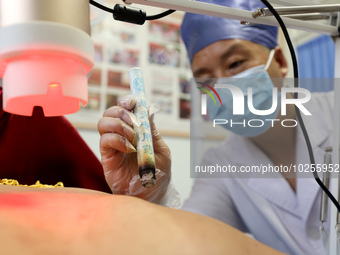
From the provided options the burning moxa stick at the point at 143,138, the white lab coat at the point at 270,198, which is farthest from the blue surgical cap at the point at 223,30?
the burning moxa stick at the point at 143,138

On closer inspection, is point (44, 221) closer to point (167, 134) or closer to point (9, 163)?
point (9, 163)

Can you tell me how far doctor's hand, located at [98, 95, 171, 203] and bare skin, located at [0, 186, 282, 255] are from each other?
23 cm

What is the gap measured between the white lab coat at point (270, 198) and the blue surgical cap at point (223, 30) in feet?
1.00

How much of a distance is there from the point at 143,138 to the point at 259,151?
907mm

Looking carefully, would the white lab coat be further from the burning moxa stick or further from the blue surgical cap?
the burning moxa stick

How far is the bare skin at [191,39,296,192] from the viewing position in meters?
1.32

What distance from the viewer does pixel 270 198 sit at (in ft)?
4.50

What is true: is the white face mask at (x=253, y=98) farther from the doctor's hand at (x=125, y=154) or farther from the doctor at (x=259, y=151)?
the doctor's hand at (x=125, y=154)

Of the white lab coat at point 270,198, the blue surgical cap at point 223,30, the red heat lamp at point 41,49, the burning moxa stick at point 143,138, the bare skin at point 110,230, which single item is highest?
the blue surgical cap at point 223,30

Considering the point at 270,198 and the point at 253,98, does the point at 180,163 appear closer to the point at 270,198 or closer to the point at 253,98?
the point at 270,198

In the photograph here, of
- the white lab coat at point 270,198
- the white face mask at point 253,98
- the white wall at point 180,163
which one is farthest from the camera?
the white wall at point 180,163

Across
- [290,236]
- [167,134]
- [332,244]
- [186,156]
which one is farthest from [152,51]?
[332,244]

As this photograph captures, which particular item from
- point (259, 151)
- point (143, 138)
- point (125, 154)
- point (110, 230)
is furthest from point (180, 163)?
point (110, 230)

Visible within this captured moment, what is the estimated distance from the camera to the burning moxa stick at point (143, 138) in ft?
1.93
